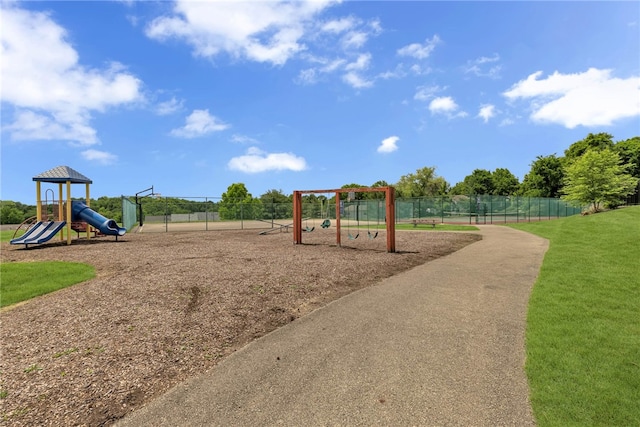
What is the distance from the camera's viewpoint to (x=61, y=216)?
1669cm

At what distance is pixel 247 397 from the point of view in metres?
3.26

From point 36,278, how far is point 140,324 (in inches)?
221

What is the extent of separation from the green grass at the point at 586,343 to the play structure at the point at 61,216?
722 inches

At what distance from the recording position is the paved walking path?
9.72 feet

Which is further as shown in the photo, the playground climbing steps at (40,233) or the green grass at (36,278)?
the playground climbing steps at (40,233)

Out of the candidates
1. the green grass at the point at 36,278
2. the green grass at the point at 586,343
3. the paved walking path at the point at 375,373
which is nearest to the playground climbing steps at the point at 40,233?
the green grass at the point at 36,278

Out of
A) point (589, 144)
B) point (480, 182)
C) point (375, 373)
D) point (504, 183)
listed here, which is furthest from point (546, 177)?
point (375, 373)

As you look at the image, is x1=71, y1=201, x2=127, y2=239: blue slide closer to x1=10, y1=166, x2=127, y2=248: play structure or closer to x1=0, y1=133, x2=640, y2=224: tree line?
x1=10, y1=166, x2=127, y2=248: play structure

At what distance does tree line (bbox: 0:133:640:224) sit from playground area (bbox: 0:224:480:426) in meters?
10.7

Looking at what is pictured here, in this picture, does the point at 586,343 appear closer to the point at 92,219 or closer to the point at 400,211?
the point at 92,219

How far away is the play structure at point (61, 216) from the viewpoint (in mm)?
15453

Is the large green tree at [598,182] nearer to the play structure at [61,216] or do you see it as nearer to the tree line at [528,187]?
A: the tree line at [528,187]

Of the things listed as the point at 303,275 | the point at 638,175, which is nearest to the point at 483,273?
the point at 303,275

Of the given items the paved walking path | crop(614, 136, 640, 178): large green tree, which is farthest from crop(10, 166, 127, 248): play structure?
crop(614, 136, 640, 178): large green tree
